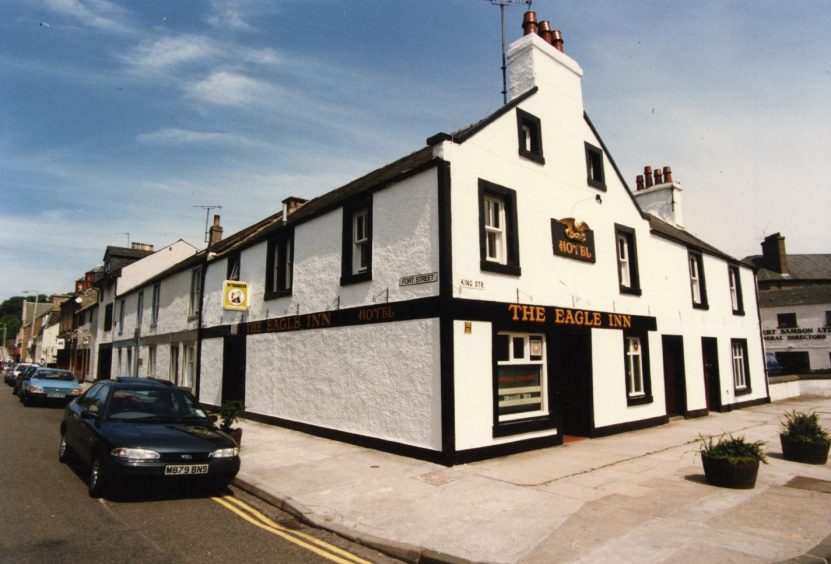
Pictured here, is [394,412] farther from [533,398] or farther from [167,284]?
[167,284]

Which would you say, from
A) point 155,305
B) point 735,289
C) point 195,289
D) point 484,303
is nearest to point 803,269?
point 735,289

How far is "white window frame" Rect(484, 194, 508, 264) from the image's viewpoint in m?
11.1

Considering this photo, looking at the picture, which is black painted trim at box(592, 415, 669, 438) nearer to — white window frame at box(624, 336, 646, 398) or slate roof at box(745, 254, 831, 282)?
white window frame at box(624, 336, 646, 398)

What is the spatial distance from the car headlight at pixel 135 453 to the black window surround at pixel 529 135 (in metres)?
9.77

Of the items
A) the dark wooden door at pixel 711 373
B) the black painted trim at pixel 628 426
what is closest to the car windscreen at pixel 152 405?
the black painted trim at pixel 628 426

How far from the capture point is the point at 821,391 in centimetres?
2503

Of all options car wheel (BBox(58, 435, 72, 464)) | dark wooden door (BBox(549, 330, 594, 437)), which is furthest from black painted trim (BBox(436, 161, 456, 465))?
car wheel (BBox(58, 435, 72, 464))

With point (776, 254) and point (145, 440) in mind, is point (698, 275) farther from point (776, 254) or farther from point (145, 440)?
point (776, 254)

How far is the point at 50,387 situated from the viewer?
19.8 meters

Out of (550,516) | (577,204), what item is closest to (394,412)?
(550,516)

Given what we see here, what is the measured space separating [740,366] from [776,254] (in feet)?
118

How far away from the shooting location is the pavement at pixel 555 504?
17.4 feet

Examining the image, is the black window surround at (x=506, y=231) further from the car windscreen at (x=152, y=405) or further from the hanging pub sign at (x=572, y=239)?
the car windscreen at (x=152, y=405)

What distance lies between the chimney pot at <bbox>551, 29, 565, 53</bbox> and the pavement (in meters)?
11.0
